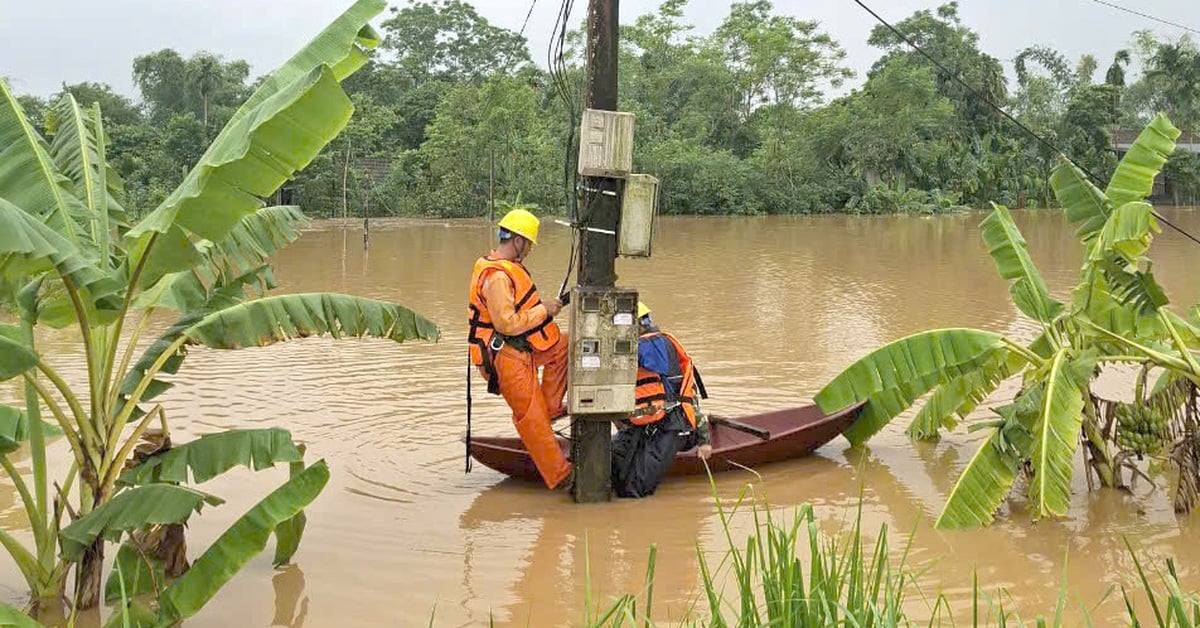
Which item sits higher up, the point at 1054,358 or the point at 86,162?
the point at 86,162

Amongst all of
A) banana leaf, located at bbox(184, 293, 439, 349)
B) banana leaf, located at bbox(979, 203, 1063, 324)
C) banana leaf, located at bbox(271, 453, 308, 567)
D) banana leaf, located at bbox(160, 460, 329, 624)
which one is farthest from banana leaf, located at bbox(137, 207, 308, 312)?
banana leaf, located at bbox(979, 203, 1063, 324)

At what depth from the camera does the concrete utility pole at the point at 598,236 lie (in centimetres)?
698

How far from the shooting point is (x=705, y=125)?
4591 centimetres

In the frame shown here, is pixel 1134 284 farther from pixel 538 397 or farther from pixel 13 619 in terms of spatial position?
pixel 13 619

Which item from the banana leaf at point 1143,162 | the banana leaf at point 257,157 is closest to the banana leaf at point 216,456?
the banana leaf at point 257,157

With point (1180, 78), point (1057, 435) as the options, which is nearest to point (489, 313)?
point (1057, 435)

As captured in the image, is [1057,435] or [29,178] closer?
[29,178]

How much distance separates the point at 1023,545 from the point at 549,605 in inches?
111

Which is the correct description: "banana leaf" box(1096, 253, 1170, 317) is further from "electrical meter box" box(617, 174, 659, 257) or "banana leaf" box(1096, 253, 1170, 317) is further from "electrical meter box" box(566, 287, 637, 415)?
"electrical meter box" box(566, 287, 637, 415)

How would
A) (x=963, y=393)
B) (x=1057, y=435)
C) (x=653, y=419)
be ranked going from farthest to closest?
(x=963, y=393) < (x=653, y=419) < (x=1057, y=435)

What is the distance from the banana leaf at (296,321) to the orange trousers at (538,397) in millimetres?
1024

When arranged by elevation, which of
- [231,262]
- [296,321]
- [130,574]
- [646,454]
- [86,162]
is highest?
[86,162]

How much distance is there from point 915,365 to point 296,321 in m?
3.83

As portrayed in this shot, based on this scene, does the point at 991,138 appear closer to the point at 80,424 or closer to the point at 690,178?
the point at 690,178
